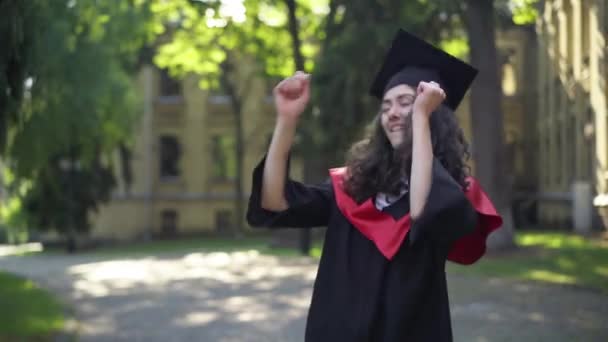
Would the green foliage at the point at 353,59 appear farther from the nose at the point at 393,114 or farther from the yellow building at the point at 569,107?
the nose at the point at 393,114

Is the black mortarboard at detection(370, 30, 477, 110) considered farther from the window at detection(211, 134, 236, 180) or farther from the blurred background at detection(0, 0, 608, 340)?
the window at detection(211, 134, 236, 180)

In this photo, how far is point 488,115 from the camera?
16.8 meters

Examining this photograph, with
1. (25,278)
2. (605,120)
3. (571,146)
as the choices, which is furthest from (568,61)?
(25,278)

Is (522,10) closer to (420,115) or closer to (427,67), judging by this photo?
(427,67)

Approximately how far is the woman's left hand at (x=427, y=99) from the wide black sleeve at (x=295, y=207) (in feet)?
1.84

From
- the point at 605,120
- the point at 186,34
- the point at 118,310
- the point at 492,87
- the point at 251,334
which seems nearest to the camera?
the point at 251,334

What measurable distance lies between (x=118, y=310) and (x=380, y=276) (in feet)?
30.6

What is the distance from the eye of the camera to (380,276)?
291cm

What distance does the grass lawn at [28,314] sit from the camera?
9289 millimetres

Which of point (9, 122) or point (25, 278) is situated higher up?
point (9, 122)

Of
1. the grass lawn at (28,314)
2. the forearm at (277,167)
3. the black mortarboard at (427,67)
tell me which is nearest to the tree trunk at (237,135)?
the grass lawn at (28,314)

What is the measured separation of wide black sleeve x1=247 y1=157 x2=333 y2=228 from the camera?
121 inches

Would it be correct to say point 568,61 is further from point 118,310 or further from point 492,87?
point 118,310

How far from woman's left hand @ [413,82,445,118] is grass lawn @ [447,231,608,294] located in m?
9.21
